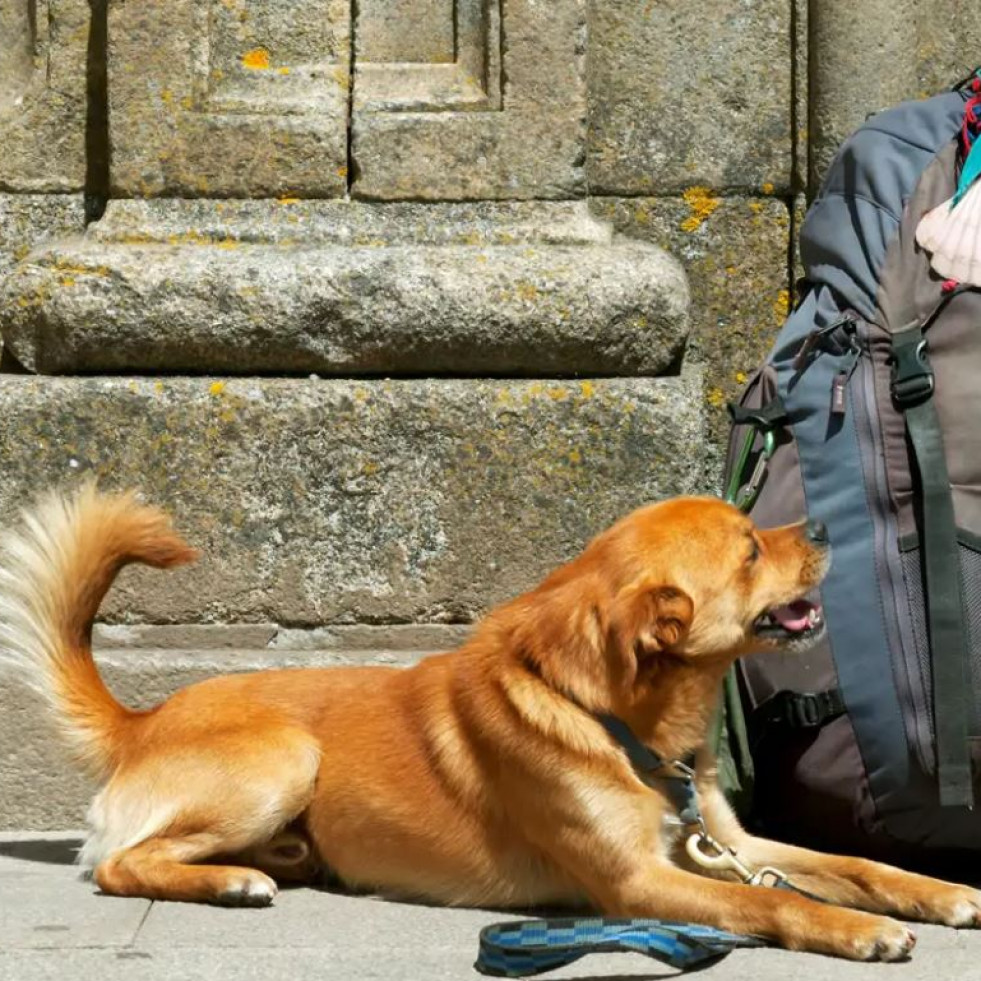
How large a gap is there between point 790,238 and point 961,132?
70 cm

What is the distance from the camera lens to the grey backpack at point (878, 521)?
3656mm

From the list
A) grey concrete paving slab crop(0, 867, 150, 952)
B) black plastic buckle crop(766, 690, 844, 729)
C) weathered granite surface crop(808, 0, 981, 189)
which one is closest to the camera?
grey concrete paving slab crop(0, 867, 150, 952)

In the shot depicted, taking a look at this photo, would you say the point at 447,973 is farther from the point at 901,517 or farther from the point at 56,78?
the point at 56,78

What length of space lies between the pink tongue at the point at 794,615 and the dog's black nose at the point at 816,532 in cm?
13

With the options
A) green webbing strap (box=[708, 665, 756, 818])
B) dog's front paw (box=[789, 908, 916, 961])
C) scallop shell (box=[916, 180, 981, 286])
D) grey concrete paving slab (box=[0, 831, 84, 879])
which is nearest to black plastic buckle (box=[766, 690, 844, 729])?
green webbing strap (box=[708, 665, 756, 818])

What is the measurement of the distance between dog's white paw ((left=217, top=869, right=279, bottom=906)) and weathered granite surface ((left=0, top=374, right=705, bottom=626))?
94 cm

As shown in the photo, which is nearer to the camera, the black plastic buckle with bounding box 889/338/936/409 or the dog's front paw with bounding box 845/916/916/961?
the dog's front paw with bounding box 845/916/916/961

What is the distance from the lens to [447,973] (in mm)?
3148

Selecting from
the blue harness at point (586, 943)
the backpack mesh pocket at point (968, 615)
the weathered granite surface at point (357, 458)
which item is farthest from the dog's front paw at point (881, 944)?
the weathered granite surface at point (357, 458)

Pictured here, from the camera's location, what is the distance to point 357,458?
4375 millimetres

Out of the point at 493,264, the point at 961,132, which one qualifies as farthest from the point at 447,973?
the point at 961,132

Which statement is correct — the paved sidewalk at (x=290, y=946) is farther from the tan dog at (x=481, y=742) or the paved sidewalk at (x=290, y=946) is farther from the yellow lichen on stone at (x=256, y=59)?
the yellow lichen on stone at (x=256, y=59)

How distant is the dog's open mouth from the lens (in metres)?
3.63

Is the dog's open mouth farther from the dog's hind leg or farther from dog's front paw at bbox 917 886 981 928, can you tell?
the dog's hind leg
